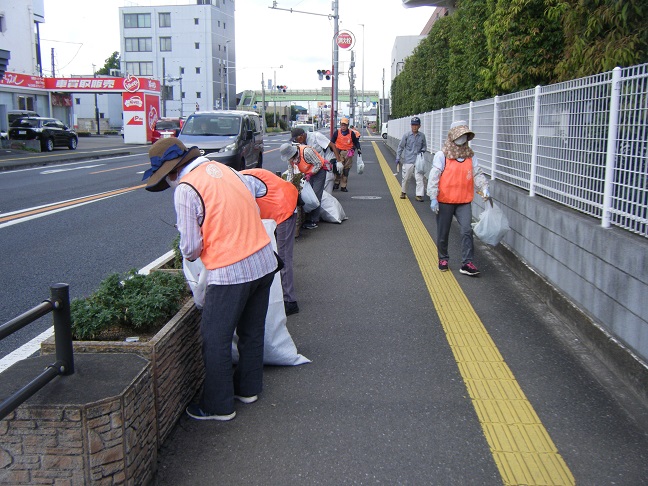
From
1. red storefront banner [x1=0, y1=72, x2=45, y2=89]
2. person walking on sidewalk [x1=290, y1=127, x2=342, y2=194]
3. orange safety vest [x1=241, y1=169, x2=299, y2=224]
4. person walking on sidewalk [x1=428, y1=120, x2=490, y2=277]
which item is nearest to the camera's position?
orange safety vest [x1=241, y1=169, x2=299, y2=224]

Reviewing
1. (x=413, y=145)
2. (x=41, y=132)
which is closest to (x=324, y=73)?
(x=41, y=132)

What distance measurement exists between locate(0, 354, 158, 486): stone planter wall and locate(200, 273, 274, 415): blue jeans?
769mm

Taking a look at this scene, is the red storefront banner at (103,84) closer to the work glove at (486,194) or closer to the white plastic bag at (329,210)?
the white plastic bag at (329,210)

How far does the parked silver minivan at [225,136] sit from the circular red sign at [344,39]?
9.62m

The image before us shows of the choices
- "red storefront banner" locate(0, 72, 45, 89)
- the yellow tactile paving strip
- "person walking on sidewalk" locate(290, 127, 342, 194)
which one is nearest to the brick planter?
the yellow tactile paving strip

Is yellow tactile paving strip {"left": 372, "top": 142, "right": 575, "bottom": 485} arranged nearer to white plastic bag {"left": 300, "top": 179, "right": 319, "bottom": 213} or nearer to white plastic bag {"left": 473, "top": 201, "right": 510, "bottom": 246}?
white plastic bag {"left": 473, "top": 201, "right": 510, "bottom": 246}

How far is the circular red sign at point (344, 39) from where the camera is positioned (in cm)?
2794

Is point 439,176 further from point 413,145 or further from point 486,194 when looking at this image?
point 413,145

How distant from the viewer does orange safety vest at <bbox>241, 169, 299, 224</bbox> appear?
4.76 metres

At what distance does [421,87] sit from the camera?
2455cm

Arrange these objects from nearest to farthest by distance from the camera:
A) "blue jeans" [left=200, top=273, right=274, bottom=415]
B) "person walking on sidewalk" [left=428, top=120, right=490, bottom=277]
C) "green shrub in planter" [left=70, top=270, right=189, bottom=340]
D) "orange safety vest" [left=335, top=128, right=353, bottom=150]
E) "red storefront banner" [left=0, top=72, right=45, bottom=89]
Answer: "blue jeans" [left=200, top=273, right=274, bottom=415], "green shrub in planter" [left=70, top=270, right=189, bottom=340], "person walking on sidewalk" [left=428, top=120, right=490, bottom=277], "orange safety vest" [left=335, top=128, right=353, bottom=150], "red storefront banner" [left=0, top=72, right=45, bottom=89]

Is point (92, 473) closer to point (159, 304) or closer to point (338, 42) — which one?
point (159, 304)

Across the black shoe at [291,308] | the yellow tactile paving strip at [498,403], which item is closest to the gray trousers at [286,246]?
the black shoe at [291,308]

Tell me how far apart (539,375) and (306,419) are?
175 cm
